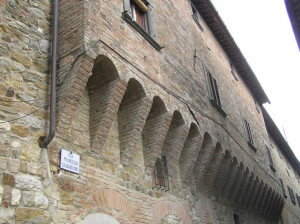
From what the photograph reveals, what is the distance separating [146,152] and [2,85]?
2.96 m

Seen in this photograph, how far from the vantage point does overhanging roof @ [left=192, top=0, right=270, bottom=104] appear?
39.9 ft

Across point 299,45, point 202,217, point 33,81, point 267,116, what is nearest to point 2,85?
point 33,81

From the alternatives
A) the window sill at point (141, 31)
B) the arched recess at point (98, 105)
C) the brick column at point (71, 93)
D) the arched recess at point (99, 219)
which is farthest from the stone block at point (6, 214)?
the window sill at point (141, 31)

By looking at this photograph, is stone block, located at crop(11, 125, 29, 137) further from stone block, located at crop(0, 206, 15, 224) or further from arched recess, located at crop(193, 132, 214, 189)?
arched recess, located at crop(193, 132, 214, 189)

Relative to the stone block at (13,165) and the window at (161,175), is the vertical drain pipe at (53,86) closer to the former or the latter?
the stone block at (13,165)

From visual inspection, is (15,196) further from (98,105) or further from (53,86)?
(98,105)

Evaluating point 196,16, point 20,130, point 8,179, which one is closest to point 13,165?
point 8,179

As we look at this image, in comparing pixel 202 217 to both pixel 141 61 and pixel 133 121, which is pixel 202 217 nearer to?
pixel 133 121

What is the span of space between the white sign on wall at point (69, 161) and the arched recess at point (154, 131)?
1.82 metres

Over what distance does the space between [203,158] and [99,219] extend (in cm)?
381

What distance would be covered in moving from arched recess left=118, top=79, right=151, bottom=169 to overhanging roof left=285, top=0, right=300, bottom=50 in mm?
4177

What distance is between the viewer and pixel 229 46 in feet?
45.5

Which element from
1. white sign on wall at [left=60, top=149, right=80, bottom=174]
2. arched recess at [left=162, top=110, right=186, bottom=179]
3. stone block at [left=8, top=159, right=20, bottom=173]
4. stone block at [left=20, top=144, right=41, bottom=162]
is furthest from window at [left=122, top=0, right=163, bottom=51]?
stone block at [left=8, top=159, right=20, bottom=173]

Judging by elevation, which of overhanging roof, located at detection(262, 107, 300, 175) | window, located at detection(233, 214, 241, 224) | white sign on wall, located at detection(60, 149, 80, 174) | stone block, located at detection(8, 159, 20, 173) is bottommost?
window, located at detection(233, 214, 241, 224)
